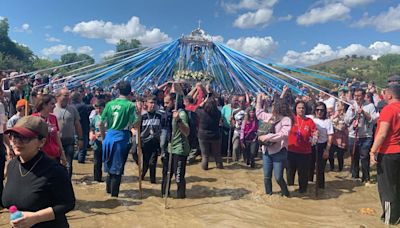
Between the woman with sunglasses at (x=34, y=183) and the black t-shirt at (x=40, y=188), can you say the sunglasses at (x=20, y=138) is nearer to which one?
the woman with sunglasses at (x=34, y=183)

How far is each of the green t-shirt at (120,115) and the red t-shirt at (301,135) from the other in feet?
9.48

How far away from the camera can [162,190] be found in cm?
623

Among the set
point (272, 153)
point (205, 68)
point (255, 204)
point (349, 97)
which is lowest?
point (255, 204)

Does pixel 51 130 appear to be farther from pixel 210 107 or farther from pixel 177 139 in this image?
pixel 210 107

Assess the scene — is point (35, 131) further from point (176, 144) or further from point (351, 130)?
point (351, 130)

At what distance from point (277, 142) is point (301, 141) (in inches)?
27.0

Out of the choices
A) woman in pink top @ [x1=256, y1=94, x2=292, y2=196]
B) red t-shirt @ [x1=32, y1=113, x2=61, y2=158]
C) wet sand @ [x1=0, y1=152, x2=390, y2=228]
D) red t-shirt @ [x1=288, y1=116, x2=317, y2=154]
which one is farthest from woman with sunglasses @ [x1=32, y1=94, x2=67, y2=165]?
red t-shirt @ [x1=288, y1=116, x2=317, y2=154]

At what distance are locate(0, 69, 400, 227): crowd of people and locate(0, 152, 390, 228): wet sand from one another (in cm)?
29

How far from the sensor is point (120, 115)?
5668 millimetres

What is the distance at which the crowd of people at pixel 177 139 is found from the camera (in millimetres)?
2342

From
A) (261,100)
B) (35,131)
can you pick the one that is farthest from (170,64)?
(35,131)

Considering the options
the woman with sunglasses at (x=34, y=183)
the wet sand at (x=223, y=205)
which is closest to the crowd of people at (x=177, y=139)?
the woman with sunglasses at (x=34, y=183)

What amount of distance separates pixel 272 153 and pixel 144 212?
92.8 inches

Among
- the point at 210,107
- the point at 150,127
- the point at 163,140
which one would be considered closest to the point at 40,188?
the point at 150,127
